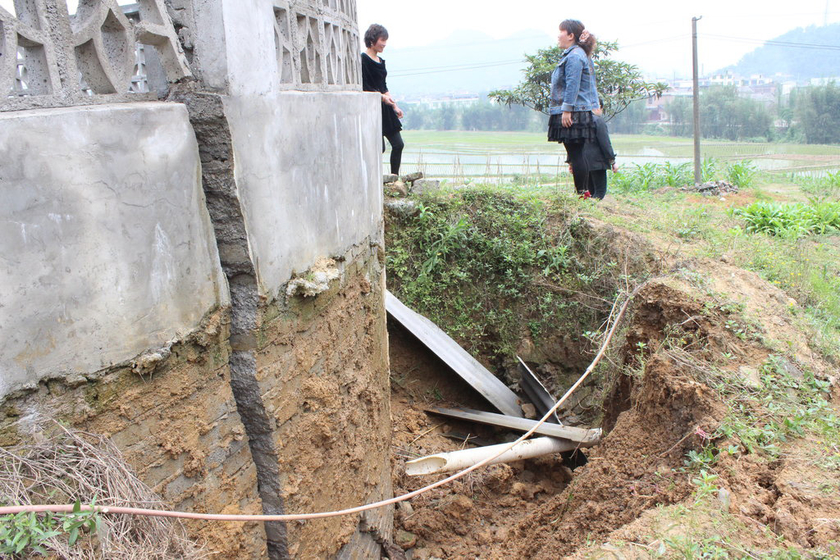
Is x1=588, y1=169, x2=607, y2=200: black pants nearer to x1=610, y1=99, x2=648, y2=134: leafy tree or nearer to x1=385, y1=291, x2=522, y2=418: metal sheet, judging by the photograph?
x1=385, y1=291, x2=522, y2=418: metal sheet

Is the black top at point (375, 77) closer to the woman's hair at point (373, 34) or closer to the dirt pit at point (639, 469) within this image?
the woman's hair at point (373, 34)

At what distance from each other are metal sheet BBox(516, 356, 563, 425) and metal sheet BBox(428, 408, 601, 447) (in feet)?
0.66

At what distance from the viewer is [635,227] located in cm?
567

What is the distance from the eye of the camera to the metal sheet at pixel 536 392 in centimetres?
518

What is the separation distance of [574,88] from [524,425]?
326cm

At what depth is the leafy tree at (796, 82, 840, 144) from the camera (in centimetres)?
1784

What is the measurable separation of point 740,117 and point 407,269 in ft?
54.9

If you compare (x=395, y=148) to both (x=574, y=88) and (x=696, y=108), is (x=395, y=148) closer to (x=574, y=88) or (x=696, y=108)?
(x=574, y=88)

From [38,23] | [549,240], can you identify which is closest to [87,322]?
[38,23]

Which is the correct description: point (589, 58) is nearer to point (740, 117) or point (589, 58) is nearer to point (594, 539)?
point (594, 539)

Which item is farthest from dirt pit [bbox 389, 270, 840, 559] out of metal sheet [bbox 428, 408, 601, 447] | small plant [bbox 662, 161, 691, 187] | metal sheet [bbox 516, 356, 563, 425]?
small plant [bbox 662, 161, 691, 187]

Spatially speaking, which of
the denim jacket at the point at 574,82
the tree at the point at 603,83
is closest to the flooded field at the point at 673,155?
the tree at the point at 603,83

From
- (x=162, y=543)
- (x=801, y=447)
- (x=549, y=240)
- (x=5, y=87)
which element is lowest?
(x=801, y=447)

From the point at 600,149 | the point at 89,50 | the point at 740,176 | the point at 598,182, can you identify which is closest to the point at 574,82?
the point at 600,149
